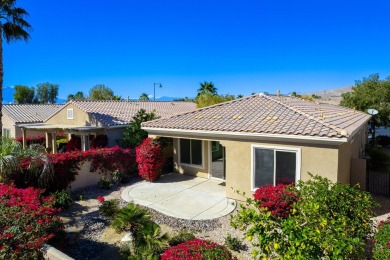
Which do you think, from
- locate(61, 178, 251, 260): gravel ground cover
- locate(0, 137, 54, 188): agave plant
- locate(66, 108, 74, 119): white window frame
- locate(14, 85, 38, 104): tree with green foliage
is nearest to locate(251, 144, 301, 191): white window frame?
locate(61, 178, 251, 260): gravel ground cover

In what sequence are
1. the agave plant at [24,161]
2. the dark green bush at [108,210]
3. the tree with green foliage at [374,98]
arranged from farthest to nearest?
1. the tree with green foliage at [374,98]
2. the agave plant at [24,161]
3. the dark green bush at [108,210]

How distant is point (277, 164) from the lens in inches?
516

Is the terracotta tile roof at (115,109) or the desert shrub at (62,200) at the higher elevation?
the terracotta tile roof at (115,109)

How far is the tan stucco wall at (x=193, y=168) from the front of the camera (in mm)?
18672

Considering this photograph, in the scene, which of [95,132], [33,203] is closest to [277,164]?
[33,203]

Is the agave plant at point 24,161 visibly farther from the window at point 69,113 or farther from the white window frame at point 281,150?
the window at point 69,113

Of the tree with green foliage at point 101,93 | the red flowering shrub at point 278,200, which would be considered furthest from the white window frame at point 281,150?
the tree with green foliage at point 101,93

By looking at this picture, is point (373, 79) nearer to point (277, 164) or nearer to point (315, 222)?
point (277, 164)

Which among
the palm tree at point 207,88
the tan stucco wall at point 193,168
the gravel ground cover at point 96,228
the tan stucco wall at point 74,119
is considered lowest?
the gravel ground cover at point 96,228

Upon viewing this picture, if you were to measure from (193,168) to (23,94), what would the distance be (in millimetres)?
78455

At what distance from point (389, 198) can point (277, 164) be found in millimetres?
7053

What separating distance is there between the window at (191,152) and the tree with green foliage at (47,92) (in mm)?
81220

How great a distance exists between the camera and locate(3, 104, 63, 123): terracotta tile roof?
33.9 m

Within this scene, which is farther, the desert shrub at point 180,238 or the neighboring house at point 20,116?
the neighboring house at point 20,116
